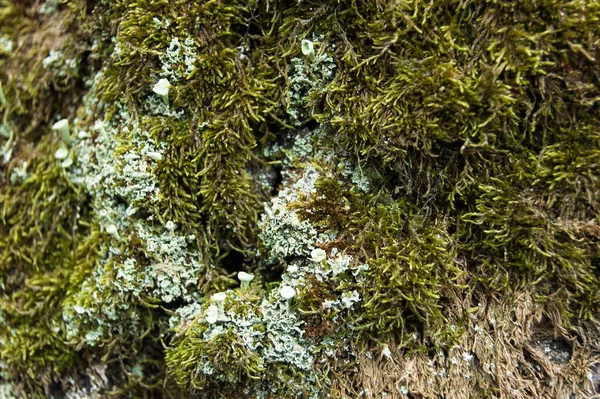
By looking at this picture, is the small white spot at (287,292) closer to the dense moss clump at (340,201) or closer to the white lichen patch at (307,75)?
the dense moss clump at (340,201)

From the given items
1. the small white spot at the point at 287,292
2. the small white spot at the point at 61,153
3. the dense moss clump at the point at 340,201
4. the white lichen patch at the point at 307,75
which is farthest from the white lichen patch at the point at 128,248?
the white lichen patch at the point at 307,75

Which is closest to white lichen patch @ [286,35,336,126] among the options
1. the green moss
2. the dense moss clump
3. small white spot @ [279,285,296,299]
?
the dense moss clump

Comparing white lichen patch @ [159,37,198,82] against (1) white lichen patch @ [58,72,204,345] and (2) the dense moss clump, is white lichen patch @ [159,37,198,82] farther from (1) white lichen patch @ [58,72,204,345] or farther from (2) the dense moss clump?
(1) white lichen patch @ [58,72,204,345]

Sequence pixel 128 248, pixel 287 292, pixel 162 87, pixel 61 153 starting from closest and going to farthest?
pixel 287 292 < pixel 162 87 < pixel 128 248 < pixel 61 153

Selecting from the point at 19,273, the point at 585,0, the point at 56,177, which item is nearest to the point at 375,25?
the point at 585,0

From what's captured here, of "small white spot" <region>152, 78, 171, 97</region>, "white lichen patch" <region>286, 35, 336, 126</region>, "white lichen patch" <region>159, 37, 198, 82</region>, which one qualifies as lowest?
"white lichen patch" <region>286, 35, 336, 126</region>

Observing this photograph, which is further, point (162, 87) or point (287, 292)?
point (162, 87)

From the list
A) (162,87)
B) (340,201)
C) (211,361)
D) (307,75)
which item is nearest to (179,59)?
(162,87)

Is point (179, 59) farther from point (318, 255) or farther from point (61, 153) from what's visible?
point (318, 255)

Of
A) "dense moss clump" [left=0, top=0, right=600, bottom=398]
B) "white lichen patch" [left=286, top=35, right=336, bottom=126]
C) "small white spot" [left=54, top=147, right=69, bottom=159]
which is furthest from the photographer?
"small white spot" [left=54, top=147, right=69, bottom=159]
